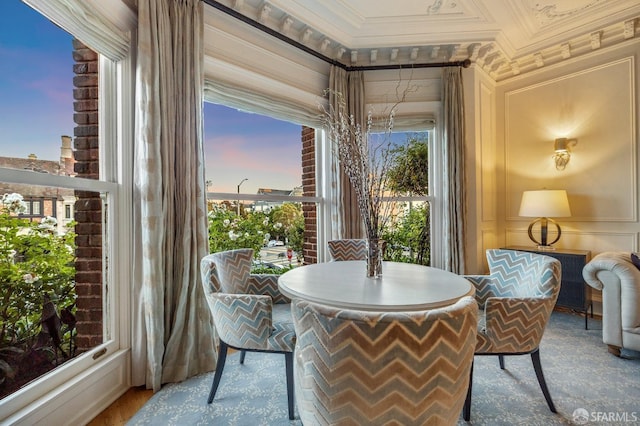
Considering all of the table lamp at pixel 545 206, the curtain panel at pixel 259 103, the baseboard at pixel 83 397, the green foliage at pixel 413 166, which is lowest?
the baseboard at pixel 83 397

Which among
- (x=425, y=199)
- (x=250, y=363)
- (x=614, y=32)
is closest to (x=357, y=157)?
(x=250, y=363)

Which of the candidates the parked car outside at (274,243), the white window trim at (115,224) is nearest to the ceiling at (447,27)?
the white window trim at (115,224)

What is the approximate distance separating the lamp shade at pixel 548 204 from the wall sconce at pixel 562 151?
52cm

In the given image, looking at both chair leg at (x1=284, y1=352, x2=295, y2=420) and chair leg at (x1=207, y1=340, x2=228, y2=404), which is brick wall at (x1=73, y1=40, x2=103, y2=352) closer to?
chair leg at (x1=207, y1=340, x2=228, y2=404)

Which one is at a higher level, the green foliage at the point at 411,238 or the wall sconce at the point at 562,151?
the wall sconce at the point at 562,151

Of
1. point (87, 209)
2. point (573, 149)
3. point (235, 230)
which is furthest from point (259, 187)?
point (573, 149)

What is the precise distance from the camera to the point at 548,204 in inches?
121

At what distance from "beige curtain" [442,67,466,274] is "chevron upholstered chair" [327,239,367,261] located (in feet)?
3.98

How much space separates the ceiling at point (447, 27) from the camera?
2.77 meters

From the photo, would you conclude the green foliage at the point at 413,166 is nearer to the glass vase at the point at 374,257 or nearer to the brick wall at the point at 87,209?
the glass vase at the point at 374,257

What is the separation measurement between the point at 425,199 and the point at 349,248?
1.40m

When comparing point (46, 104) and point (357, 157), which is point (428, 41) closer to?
point (357, 157)

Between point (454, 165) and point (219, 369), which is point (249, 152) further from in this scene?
point (454, 165)

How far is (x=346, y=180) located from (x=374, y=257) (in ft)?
5.75
